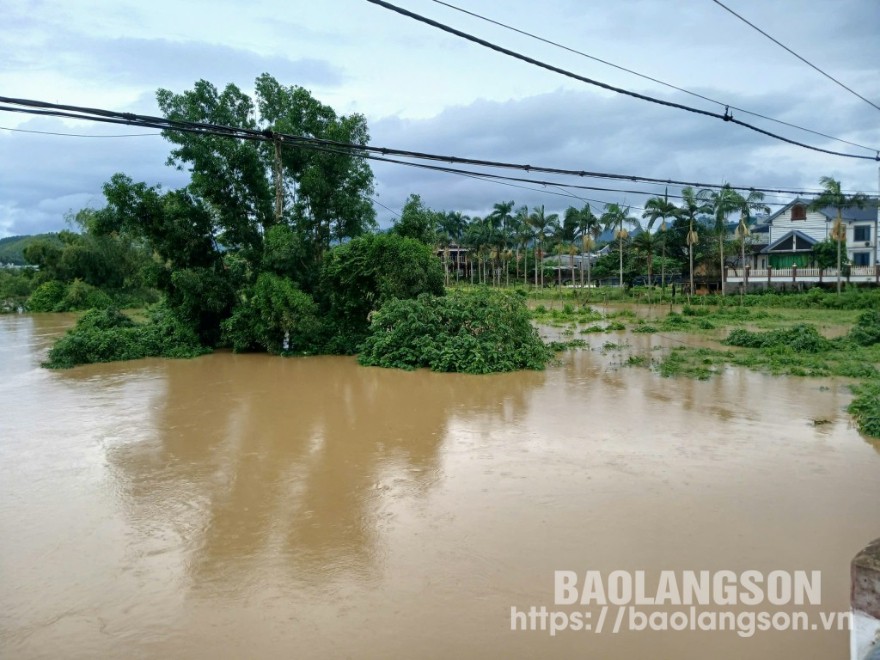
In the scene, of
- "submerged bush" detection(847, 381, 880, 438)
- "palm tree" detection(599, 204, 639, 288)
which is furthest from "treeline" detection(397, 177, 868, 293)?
"submerged bush" detection(847, 381, 880, 438)

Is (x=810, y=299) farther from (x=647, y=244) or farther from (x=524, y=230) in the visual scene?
(x=524, y=230)

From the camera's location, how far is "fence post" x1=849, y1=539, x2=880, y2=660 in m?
2.41

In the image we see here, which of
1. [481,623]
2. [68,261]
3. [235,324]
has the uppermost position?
[68,261]

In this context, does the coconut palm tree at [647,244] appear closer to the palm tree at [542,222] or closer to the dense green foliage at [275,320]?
the palm tree at [542,222]

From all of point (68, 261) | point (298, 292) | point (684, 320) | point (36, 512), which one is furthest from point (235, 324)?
point (68, 261)

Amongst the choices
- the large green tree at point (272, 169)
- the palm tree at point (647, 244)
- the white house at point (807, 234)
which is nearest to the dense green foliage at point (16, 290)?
the large green tree at point (272, 169)

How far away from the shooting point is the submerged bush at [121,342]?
1917 cm

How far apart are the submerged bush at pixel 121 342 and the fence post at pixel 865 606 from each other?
67.4 ft

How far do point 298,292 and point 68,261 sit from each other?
113 ft

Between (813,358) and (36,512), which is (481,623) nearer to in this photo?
(36,512)

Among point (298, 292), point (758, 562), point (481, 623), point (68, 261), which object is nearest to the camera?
point (481, 623)

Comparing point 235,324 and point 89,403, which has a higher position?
point 235,324

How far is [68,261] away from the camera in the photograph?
44.8 m

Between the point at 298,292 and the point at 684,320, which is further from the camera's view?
the point at 684,320
